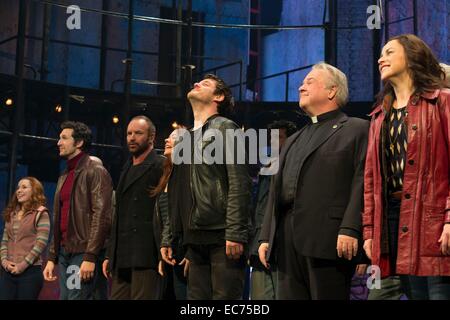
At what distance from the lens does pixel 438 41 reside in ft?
35.7

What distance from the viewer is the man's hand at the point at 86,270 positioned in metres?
5.20

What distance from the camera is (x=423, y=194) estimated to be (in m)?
3.26

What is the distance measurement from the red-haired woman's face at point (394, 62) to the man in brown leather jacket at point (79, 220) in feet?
8.41

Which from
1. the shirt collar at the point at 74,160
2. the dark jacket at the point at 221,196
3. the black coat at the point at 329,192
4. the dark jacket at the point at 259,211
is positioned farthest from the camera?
the dark jacket at the point at 259,211

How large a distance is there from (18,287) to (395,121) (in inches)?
150

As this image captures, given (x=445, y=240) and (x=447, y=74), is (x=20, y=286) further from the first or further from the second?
(x=445, y=240)

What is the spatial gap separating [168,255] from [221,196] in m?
0.77

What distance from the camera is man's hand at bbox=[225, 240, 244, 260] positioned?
413 centimetres

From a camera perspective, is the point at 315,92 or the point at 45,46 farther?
the point at 45,46

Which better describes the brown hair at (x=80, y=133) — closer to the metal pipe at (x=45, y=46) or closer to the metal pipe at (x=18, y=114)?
the metal pipe at (x=18, y=114)

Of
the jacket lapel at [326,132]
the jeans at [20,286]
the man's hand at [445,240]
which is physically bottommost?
the jeans at [20,286]

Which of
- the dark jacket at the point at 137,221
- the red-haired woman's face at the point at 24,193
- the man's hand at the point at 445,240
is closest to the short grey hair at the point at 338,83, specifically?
the man's hand at the point at 445,240

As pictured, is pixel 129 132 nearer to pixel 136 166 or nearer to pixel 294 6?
pixel 136 166

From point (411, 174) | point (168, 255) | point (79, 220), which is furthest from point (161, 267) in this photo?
point (411, 174)
